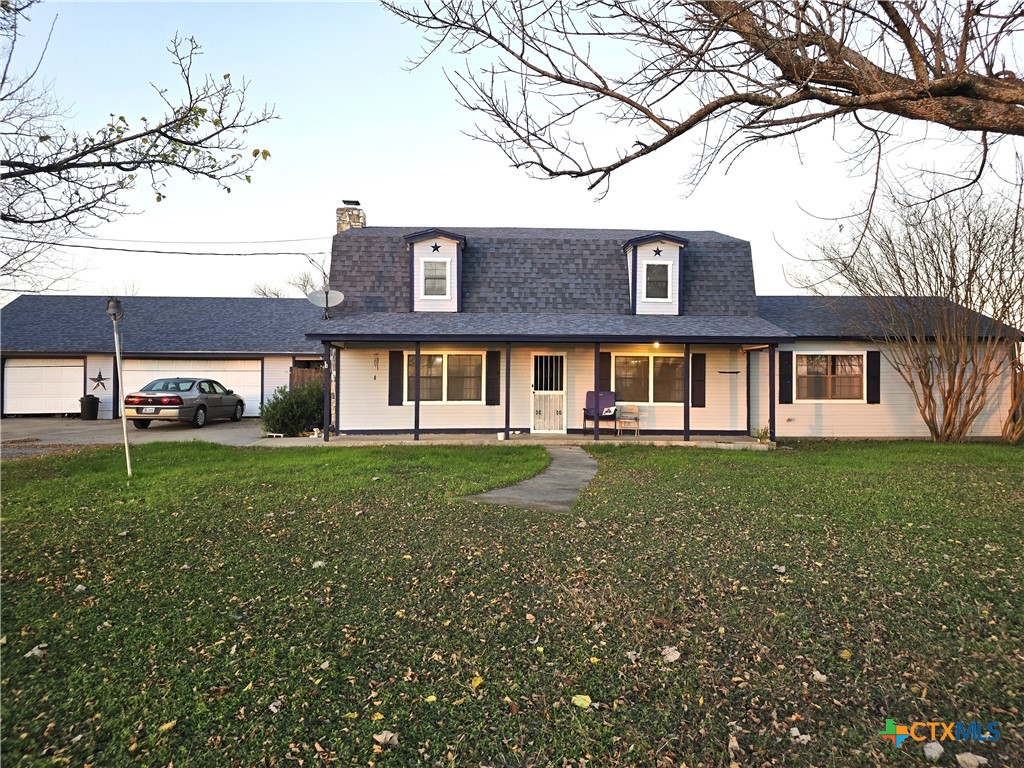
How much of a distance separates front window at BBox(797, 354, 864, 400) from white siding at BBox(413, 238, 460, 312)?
962 cm

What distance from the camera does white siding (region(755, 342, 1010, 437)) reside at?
45.7 feet

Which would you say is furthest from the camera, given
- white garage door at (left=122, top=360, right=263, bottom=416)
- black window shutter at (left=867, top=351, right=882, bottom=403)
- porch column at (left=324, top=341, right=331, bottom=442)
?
white garage door at (left=122, top=360, right=263, bottom=416)

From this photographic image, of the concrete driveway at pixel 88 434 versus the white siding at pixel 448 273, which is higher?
the white siding at pixel 448 273

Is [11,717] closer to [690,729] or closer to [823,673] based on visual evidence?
[690,729]

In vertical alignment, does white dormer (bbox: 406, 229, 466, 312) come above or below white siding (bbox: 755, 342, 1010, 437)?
above

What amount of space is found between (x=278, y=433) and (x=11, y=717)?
39.2ft

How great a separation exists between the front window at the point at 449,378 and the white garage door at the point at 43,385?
15130 millimetres

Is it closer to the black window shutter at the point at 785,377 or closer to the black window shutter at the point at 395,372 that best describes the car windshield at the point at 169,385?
the black window shutter at the point at 395,372

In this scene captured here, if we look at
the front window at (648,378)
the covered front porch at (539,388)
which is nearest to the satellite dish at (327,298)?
the covered front porch at (539,388)

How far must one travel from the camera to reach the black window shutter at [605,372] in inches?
537

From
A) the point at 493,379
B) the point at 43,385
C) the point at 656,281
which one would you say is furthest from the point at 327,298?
the point at 43,385

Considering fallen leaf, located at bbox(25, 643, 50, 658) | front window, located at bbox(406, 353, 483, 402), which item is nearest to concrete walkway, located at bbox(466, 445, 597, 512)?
front window, located at bbox(406, 353, 483, 402)

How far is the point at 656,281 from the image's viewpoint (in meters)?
→ 14.0

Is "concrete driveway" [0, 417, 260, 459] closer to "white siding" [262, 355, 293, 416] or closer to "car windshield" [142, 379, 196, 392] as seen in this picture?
"car windshield" [142, 379, 196, 392]
